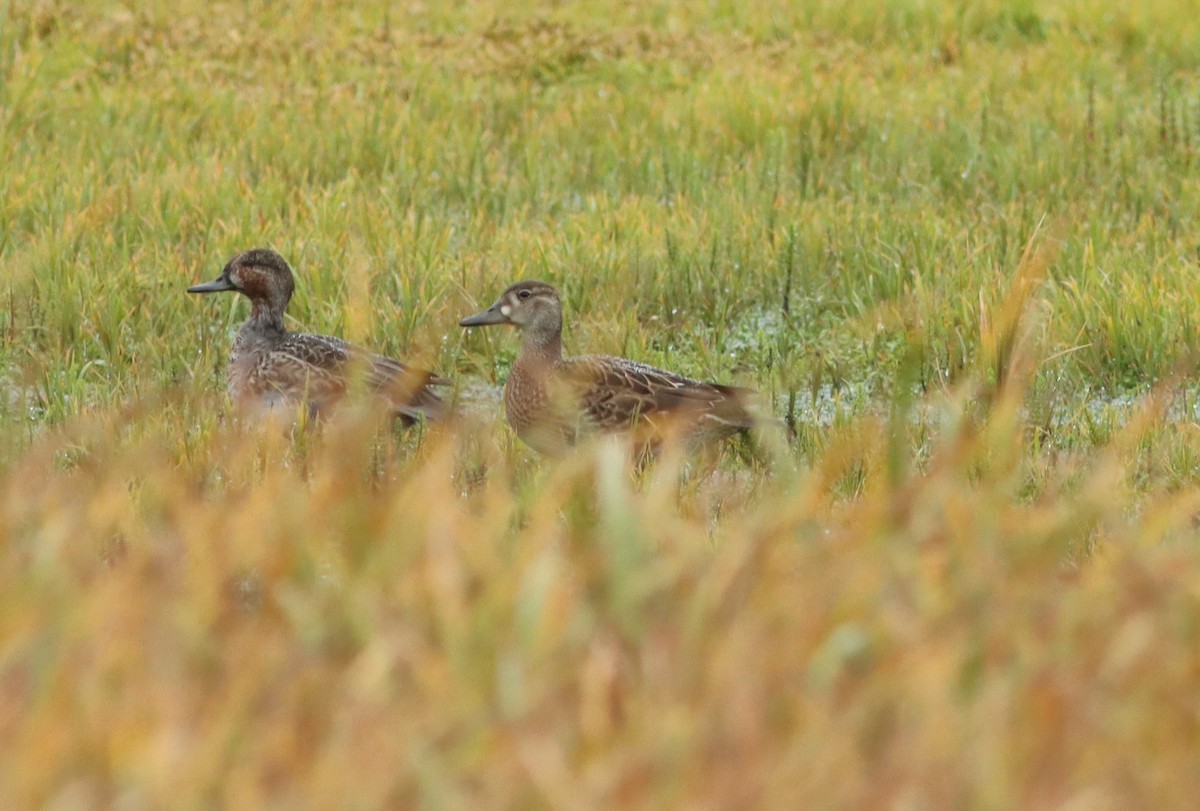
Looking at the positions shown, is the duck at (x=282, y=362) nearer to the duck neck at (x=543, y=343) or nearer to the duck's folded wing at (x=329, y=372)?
the duck's folded wing at (x=329, y=372)

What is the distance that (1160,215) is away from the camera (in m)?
8.88

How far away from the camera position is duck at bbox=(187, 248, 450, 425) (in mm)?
6176

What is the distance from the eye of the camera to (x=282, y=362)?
6438 mm

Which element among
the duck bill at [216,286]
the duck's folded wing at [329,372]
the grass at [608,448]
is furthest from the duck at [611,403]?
the duck bill at [216,286]

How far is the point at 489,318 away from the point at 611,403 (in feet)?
1.95

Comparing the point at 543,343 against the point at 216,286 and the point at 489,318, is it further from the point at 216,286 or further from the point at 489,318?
the point at 216,286

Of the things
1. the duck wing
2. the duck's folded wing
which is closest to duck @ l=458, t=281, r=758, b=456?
the duck wing

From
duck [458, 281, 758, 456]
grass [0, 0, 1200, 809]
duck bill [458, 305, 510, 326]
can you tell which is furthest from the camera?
duck bill [458, 305, 510, 326]

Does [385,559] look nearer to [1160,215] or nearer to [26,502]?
[26,502]

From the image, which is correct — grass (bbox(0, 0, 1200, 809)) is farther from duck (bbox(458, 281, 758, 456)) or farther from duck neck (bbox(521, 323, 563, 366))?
duck neck (bbox(521, 323, 563, 366))

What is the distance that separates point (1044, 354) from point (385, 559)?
13.4 feet

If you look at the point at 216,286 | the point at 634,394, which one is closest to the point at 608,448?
the point at 634,394

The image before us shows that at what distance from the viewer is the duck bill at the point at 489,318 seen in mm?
6469

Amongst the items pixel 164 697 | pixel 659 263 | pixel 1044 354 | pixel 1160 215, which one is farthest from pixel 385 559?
pixel 1160 215
